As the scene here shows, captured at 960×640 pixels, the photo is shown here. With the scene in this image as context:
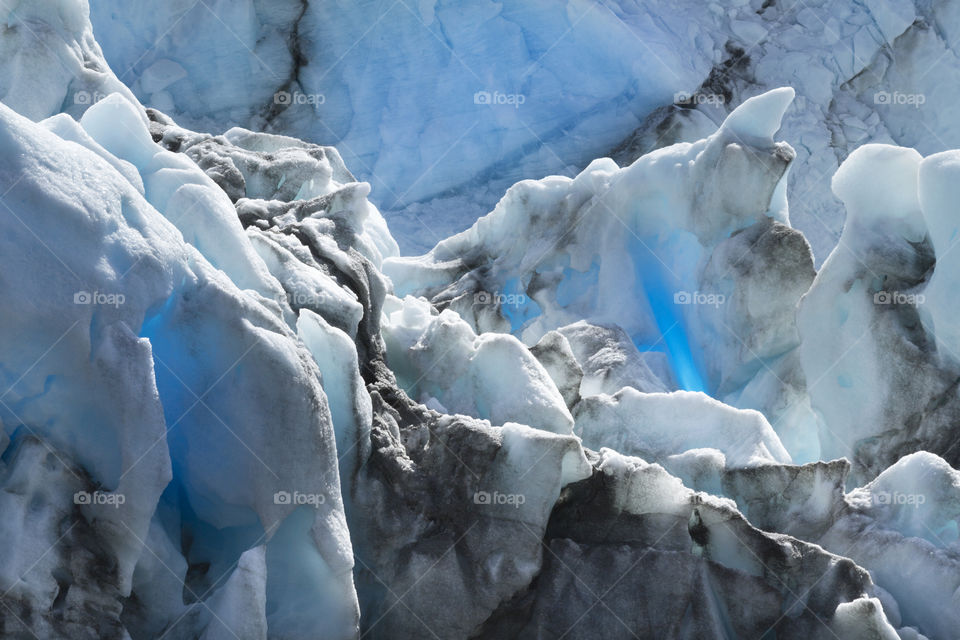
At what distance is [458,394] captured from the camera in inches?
280

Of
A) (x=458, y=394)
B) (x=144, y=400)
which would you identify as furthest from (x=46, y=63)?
(x=144, y=400)

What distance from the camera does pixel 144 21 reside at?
15.2m

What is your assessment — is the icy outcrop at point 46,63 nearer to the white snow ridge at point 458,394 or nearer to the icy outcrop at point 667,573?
the white snow ridge at point 458,394

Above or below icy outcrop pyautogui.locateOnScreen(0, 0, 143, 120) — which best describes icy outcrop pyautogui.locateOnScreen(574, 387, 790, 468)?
below

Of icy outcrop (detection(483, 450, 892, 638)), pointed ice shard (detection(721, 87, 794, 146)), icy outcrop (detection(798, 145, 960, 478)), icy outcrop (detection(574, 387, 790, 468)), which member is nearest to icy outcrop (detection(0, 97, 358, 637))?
icy outcrop (detection(483, 450, 892, 638))

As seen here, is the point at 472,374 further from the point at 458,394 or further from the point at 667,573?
the point at 667,573

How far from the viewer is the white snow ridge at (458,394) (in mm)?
4711

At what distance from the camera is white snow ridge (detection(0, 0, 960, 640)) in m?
4.71

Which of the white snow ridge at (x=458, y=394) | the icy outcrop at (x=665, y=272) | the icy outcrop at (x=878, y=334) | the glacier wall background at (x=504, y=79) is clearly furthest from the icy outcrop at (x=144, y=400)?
the glacier wall background at (x=504, y=79)

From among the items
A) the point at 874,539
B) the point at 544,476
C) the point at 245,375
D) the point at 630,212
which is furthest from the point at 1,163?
the point at 630,212

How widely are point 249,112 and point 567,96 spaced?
4332 millimetres

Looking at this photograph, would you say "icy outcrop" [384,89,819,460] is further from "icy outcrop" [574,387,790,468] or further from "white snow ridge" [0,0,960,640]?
"icy outcrop" [574,387,790,468]

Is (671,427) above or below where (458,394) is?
below

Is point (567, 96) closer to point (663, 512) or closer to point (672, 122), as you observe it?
point (672, 122)
